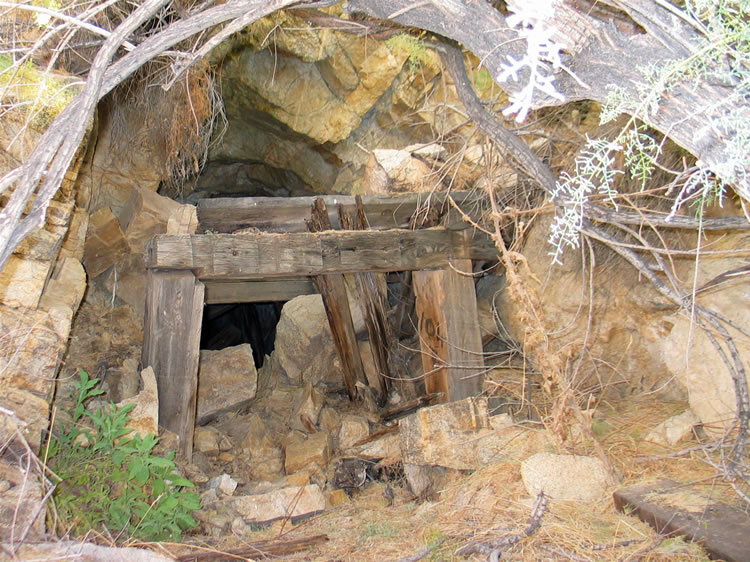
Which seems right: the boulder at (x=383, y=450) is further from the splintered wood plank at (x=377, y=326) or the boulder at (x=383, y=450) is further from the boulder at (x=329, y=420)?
the splintered wood plank at (x=377, y=326)

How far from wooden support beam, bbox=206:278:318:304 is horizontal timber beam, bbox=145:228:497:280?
1.79 metres

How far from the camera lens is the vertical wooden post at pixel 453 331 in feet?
16.5

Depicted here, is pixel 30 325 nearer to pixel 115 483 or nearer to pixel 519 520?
pixel 115 483

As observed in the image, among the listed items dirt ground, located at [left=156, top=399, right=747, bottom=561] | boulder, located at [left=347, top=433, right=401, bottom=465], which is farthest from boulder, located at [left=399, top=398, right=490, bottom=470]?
boulder, located at [left=347, top=433, right=401, bottom=465]

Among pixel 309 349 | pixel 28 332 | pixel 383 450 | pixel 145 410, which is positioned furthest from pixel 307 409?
pixel 28 332

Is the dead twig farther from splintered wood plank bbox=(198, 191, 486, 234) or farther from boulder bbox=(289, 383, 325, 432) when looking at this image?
boulder bbox=(289, 383, 325, 432)

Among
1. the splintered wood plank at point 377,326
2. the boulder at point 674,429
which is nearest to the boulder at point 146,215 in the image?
the splintered wood plank at point 377,326

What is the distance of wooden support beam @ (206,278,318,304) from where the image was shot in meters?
6.49

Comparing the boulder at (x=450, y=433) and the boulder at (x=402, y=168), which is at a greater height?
the boulder at (x=402, y=168)

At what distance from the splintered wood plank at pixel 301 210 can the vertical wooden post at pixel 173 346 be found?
918 mm

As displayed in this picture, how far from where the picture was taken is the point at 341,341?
5801 millimetres

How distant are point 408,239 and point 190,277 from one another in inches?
68.7

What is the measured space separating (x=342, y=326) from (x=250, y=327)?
14.1ft

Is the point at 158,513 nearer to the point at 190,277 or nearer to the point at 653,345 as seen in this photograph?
the point at 190,277
